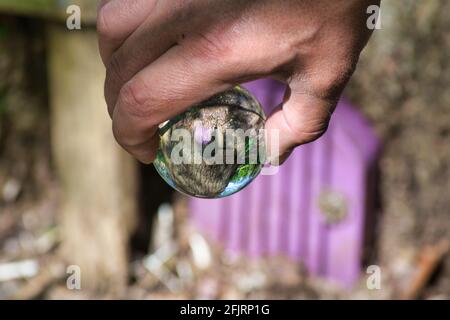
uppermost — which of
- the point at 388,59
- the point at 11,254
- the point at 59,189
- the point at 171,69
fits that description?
the point at 388,59

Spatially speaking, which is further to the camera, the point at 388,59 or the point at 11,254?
the point at 11,254

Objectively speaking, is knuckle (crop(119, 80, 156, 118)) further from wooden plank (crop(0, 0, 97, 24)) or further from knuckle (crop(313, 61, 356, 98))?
wooden plank (crop(0, 0, 97, 24))

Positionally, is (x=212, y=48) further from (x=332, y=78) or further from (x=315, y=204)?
(x=315, y=204)

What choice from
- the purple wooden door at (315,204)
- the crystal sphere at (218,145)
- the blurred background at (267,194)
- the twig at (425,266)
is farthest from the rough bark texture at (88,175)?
the crystal sphere at (218,145)

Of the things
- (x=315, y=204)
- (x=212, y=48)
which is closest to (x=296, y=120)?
(x=212, y=48)

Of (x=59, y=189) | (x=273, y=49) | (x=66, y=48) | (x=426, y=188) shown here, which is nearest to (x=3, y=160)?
(x=59, y=189)

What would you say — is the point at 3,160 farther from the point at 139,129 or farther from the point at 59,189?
the point at 139,129

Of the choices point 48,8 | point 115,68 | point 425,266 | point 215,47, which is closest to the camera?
point 215,47
